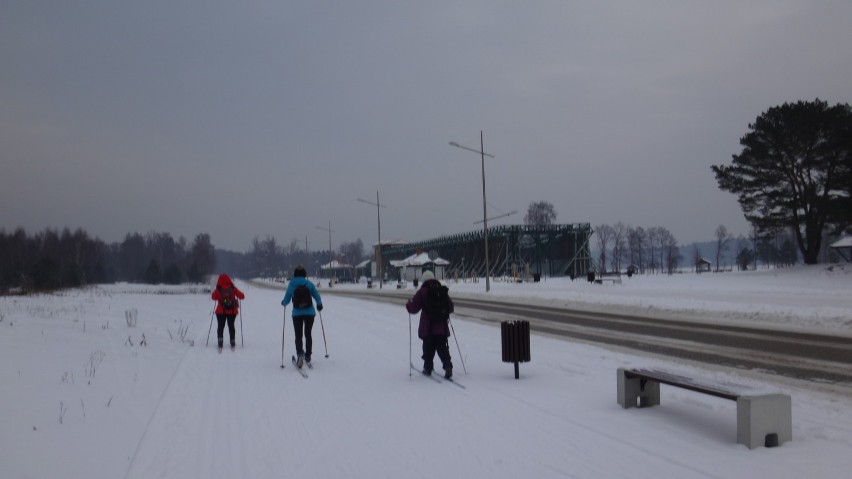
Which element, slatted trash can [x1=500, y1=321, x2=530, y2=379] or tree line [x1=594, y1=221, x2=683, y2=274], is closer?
slatted trash can [x1=500, y1=321, x2=530, y2=379]

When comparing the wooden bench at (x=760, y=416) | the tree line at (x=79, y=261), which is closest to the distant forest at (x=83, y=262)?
the tree line at (x=79, y=261)

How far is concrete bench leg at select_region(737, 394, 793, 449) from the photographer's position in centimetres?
621

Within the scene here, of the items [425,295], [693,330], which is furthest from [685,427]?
[693,330]

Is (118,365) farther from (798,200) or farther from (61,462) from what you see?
(798,200)

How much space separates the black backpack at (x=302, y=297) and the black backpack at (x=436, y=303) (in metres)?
2.82

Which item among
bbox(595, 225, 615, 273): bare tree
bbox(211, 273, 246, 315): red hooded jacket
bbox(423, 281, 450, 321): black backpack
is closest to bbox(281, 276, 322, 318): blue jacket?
bbox(423, 281, 450, 321): black backpack

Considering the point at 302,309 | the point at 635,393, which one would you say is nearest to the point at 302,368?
the point at 302,309

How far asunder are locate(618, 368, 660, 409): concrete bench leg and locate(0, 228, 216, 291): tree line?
5290 cm

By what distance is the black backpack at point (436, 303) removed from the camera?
10.5 m

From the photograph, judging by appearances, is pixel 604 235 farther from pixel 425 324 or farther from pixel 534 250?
pixel 425 324

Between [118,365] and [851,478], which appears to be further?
[118,365]

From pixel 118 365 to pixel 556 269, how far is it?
255 feet

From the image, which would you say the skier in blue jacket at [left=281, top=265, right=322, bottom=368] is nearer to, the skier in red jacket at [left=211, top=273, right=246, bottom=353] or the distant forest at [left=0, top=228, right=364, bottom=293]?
the skier in red jacket at [left=211, top=273, right=246, bottom=353]

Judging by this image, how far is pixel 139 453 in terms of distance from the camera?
641 cm
